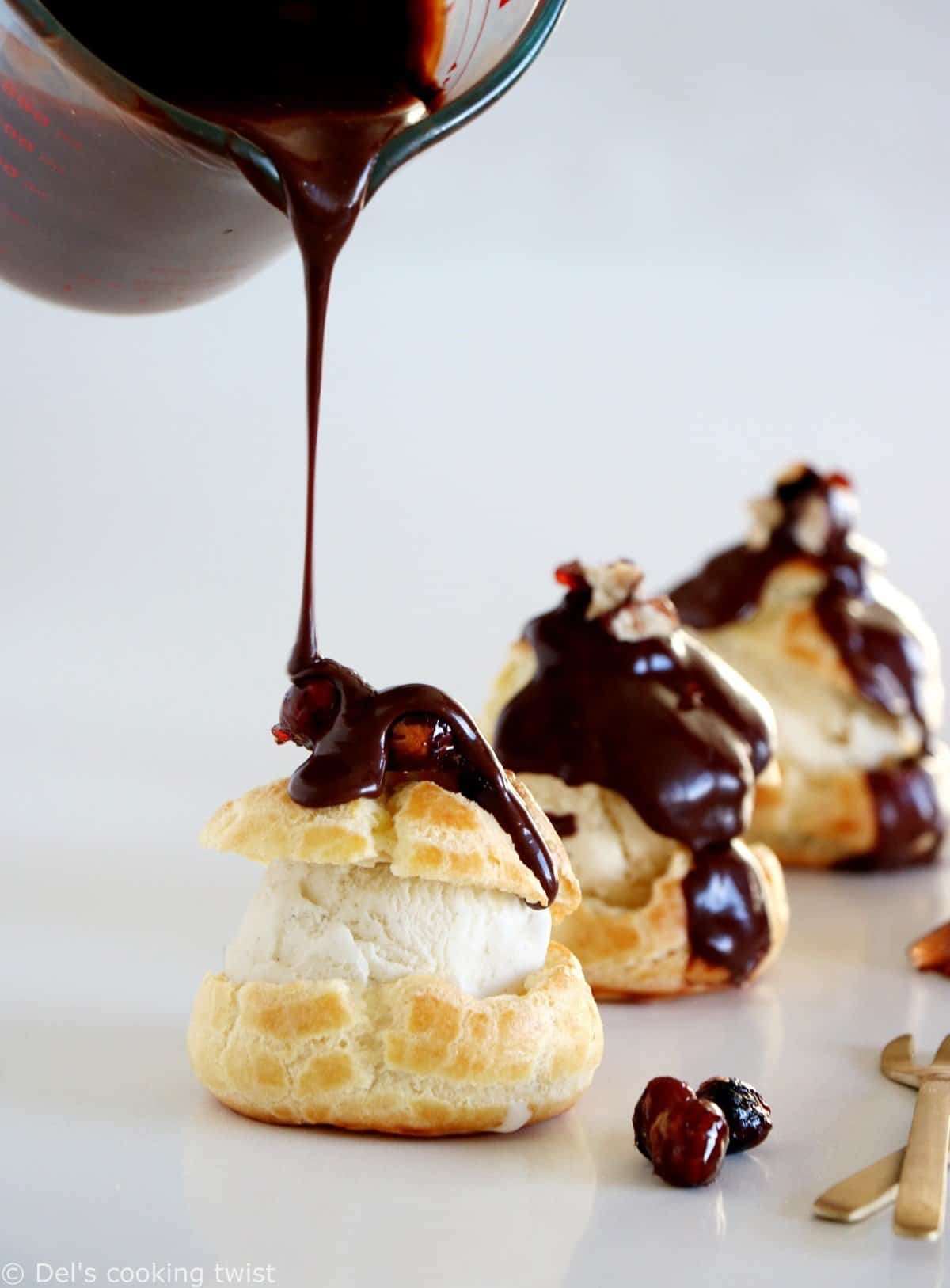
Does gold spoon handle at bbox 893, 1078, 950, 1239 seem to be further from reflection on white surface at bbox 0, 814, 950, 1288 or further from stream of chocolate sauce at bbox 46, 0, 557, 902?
stream of chocolate sauce at bbox 46, 0, 557, 902

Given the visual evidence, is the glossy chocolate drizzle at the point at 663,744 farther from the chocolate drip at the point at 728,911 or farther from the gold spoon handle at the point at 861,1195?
the gold spoon handle at the point at 861,1195

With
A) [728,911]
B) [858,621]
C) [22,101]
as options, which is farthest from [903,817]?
[22,101]

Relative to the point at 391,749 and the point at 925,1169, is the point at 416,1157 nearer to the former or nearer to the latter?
the point at 391,749

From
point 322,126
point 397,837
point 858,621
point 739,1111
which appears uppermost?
point 322,126

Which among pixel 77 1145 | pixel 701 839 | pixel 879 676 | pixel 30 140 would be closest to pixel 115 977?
pixel 77 1145

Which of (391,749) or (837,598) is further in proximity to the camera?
(837,598)
